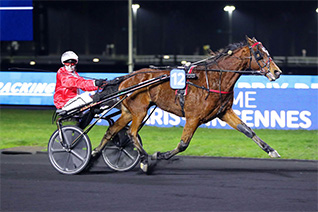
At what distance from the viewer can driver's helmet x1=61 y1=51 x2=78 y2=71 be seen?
8.81 metres

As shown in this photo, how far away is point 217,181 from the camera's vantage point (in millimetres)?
8500

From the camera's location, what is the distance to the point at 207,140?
13.0m

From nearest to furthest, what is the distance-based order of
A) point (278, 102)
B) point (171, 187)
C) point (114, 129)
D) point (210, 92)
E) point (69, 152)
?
point (171, 187), point (210, 92), point (69, 152), point (114, 129), point (278, 102)

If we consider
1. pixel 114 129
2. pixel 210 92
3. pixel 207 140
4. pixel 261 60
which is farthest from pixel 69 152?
pixel 207 140

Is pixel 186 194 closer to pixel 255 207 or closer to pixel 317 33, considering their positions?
pixel 255 207

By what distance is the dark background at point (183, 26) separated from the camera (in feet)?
150

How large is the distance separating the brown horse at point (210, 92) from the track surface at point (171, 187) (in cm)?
50

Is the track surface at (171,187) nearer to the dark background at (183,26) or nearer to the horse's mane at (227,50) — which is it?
the horse's mane at (227,50)

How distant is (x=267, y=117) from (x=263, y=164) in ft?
14.3

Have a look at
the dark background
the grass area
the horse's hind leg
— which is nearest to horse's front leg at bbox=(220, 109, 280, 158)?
the horse's hind leg

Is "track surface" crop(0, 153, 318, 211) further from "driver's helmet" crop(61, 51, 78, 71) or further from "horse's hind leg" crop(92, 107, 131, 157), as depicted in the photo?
"driver's helmet" crop(61, 51, 78, 71)

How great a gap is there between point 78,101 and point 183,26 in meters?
40.8

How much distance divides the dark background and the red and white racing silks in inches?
1406

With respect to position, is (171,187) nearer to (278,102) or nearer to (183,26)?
(278,102)
